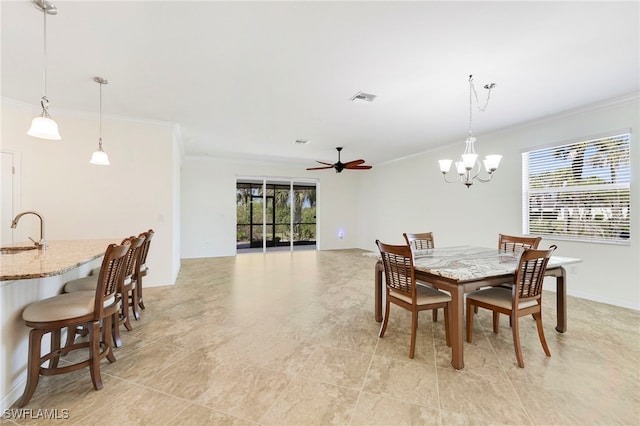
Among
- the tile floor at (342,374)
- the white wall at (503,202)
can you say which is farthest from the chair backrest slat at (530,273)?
the white wall at (503,202)

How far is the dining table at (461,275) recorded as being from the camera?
88.3 inches

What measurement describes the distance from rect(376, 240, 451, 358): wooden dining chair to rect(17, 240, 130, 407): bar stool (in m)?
2.25

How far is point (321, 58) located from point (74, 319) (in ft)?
9.43

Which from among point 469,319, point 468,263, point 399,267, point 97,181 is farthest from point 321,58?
point 97,181

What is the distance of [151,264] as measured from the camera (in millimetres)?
4570

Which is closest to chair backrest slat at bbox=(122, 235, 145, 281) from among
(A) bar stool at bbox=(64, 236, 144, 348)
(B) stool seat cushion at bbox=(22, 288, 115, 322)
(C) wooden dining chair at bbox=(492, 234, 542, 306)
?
(A) bar stool at bbox=(64, 236, 144, 348)

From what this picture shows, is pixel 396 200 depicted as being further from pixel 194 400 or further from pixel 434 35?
pixel 194 400

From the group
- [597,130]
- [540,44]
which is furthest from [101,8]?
[597,130]

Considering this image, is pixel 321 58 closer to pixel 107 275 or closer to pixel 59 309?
pixel 107 275

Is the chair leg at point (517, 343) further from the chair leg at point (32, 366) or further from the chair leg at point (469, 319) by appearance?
the chair leg at point (32, 366)

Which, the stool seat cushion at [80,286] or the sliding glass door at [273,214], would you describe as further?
the sliding glass door at [273,214]

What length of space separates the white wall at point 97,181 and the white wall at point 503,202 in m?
5.57

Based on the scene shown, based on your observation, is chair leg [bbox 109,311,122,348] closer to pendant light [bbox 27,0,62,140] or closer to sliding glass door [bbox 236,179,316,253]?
pendant light [bbox 27,0,62,140]

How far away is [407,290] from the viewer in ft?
8.43
